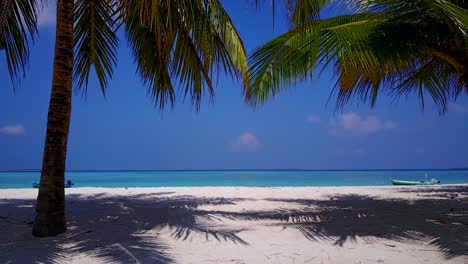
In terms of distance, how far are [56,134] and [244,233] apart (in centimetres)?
233

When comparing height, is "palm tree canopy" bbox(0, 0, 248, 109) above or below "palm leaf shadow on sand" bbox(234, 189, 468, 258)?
above

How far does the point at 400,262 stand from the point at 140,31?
4.58m

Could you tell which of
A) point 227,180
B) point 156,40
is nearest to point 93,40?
point 156,40

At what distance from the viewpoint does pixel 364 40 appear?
5449mm

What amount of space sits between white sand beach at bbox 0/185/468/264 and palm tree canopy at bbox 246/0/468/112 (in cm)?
200

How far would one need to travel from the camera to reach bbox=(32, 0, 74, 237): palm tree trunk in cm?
442

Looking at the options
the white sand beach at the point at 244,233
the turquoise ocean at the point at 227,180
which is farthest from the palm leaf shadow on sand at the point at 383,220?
the turquoise ocean at the point at 227,180

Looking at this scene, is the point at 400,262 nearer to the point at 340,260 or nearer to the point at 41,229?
the point at 340,260

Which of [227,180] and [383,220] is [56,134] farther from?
[227,180]

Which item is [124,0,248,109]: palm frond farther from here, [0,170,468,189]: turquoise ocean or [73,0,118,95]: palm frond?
[0,170,468,189]: turquoise ocean

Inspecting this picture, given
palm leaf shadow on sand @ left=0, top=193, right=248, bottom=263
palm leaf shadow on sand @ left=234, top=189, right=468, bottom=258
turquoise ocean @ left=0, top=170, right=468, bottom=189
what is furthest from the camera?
turquoise ocean @ left=0, top=170, right=468, bottom=189

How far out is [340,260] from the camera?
11.9ft

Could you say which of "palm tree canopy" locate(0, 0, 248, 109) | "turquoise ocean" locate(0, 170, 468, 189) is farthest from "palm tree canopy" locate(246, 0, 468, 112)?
"turquoise ocean" locate(0, 170, 468, 189)

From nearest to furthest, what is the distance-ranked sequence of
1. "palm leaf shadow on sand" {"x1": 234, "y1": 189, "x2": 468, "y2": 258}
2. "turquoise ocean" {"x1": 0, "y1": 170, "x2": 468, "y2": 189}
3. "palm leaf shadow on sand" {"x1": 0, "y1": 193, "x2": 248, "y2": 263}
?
"palm leaf shadow on sand" {"x1": 0, "y1": 193, "x2": 248, "y2": 263}, "palm leaf shadow on sand" {"x1": 234, "y1": 189, "x2": 468, "y2": 258}, "turquoise ocean" {"x1": 0, "y1": 170, "x2": 468, "y2": 189}
